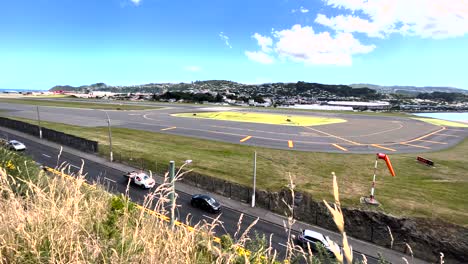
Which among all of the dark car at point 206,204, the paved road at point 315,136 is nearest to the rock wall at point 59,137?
the paved road at point 315,136

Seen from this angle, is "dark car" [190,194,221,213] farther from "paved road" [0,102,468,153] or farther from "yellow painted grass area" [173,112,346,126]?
"yellow painted grass area" [173,112,346,126]

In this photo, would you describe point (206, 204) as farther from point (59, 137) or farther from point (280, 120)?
point (280, 120)

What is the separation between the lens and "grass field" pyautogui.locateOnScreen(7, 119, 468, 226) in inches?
1244

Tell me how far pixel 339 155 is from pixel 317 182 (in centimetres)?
1607

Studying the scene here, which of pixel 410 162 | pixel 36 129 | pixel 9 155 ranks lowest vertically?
pixel 410 162

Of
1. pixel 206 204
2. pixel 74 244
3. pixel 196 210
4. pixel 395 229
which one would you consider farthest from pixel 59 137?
pixel 74 244

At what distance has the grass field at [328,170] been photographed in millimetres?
31589

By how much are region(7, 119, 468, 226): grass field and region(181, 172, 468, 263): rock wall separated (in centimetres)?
549

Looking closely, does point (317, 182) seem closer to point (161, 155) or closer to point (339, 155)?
point (339, 155)

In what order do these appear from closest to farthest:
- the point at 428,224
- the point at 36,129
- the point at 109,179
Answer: the point at 428,224 → the point at 109,179 → the point at 36,129

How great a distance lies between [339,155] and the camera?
166 ft

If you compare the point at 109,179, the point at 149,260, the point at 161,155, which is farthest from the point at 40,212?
the point at 161,155

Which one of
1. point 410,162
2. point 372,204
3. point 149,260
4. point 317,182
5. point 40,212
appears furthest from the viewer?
point 410,162

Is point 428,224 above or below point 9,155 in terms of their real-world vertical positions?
below
